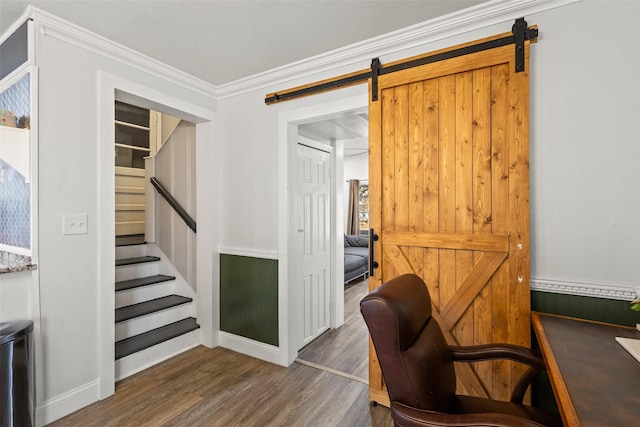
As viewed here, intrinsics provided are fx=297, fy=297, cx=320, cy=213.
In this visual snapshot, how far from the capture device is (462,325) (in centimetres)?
180

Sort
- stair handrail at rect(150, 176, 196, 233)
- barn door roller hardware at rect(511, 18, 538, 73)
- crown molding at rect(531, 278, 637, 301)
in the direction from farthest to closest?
1. stair handrail at rect(150, 176, 196, 233)
2. barn door roller hardware at rect(511, 18, 538, 73)
3. crown molding at rect(531, 278, 637, 301)

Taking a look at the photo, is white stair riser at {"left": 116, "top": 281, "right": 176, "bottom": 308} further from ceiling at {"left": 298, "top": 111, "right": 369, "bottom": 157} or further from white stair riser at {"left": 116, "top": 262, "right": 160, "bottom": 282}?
ceiling at {"left": 298, "top": 111, "right": 369, "bottom": 157}

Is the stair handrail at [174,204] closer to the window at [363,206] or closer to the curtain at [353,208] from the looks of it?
the curtain at [353,208]

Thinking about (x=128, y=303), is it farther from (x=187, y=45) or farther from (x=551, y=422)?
(x=551, y=422)

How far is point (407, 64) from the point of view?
2.01m

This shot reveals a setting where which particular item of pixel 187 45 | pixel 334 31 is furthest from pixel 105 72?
pixel 334 31

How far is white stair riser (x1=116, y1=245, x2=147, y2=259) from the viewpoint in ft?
11.3

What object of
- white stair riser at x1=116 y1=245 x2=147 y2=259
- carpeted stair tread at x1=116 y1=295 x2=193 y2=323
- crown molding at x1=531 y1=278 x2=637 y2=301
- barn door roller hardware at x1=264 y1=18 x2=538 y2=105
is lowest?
carpeted stair tread at x1=116 y1=295 x2=193 y2=323

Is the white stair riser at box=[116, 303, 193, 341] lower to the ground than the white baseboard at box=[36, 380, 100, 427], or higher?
higher

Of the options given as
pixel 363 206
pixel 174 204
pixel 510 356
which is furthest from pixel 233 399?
pixel 363 206

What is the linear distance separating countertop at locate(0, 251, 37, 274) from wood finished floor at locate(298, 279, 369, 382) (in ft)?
6.95

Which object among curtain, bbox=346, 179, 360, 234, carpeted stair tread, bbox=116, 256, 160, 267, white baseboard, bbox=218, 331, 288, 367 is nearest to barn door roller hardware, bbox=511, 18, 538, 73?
white baseboard, bbox=218, 331, 288, 367

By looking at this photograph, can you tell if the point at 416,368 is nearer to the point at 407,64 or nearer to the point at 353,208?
the point at 407,64

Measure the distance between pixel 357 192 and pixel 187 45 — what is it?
5.76 meters
